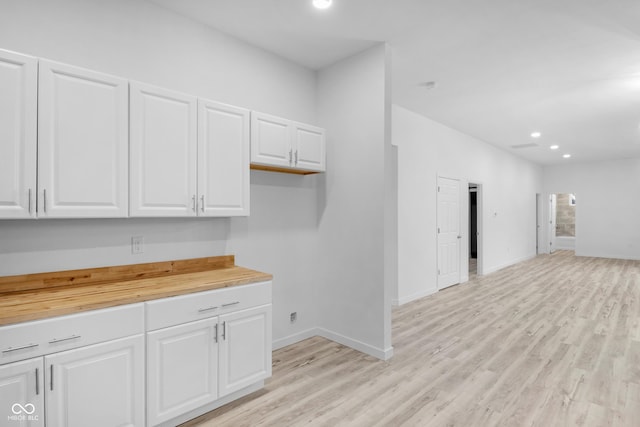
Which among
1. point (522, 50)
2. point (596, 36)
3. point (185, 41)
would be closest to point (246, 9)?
point (185, 41)

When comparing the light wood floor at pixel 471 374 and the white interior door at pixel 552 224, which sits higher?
the white interior door at pixel 552 224

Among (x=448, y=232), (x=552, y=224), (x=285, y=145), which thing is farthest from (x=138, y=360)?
(x=552, y=224)

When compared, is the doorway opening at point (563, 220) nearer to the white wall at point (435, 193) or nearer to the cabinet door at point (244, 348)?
the white wall at point (435, 193)

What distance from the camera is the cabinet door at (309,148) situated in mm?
3184

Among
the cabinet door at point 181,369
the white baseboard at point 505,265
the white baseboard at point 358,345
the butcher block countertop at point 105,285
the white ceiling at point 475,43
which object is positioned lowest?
the white baseboard at point 358,345

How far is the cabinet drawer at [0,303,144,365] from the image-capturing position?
157 cm

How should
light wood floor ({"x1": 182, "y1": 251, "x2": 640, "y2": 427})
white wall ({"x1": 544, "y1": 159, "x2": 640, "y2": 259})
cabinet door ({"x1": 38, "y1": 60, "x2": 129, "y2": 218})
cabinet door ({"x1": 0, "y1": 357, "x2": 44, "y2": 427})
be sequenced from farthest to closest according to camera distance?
white wall ({"x1": 544, "y1": 159, "x2": 640, "y2": 259}) < light wood floor ({"x1": 182, "y1": 251, "x2": 640, "y2": 427}) < cabinet door ({"x1": 38, "y1": 60, "x2": 129, "y2": 218}) < cabinet door ({"x1": 0, "y1": 357, "x2": 44, "y2": 427})

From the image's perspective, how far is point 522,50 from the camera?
10.7 ft

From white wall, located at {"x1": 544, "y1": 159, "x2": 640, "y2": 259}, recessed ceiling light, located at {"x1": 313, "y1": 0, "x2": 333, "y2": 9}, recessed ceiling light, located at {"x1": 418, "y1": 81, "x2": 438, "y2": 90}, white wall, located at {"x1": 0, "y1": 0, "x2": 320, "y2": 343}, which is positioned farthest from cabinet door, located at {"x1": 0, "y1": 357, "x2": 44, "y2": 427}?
white wall, located at {"x1": 544, "y1": 159, "x2": 640, "y2": 259}

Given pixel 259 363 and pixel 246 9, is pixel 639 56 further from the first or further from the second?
pixel 259 363

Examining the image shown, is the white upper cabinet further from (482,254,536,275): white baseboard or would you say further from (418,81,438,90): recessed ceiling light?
(482,254,536,275): white baseboard

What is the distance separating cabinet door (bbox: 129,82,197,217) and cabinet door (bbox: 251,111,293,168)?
530mm

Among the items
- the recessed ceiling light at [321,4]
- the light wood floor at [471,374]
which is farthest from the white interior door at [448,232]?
the recessed ceiling light at [321,4]

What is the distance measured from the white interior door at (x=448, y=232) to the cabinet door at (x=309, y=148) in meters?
3.21
